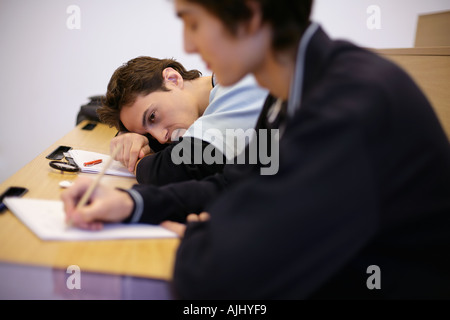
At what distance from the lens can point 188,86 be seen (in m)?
1.44

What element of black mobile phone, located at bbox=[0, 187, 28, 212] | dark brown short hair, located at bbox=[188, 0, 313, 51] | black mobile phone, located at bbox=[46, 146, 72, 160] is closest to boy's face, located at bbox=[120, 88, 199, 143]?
black mobile phone, located at bbox=[46, 146, 72, 160]

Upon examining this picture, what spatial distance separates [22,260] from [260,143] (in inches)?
20.7

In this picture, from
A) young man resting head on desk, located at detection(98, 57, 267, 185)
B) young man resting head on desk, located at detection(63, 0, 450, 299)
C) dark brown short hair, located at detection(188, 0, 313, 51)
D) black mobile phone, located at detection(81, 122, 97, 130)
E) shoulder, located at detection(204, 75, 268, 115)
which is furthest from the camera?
black mobile phone, located at detection(81, 122, 97, 130)

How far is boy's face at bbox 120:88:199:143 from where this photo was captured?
1.27m

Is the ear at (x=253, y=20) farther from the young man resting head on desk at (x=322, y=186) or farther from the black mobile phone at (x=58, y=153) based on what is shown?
the black mobile phone at (x=58, y=153)

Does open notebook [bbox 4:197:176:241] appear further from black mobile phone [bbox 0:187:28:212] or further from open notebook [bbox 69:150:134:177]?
open notebook [bbox 69:150:134:177]

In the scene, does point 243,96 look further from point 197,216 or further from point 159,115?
point 197,216

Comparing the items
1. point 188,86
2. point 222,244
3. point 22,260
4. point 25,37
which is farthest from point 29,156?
point 222,244

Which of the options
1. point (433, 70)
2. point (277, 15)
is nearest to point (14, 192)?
point (277, 15)

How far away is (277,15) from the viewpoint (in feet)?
1.98

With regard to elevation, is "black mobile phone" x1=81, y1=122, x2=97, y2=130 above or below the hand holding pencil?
above

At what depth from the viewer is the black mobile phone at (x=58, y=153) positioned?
1.25m

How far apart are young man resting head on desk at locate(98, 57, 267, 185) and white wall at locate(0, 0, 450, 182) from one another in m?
1.20

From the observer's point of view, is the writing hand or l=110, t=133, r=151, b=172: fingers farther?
l=110, t=133, r=151, b=172: fingers
